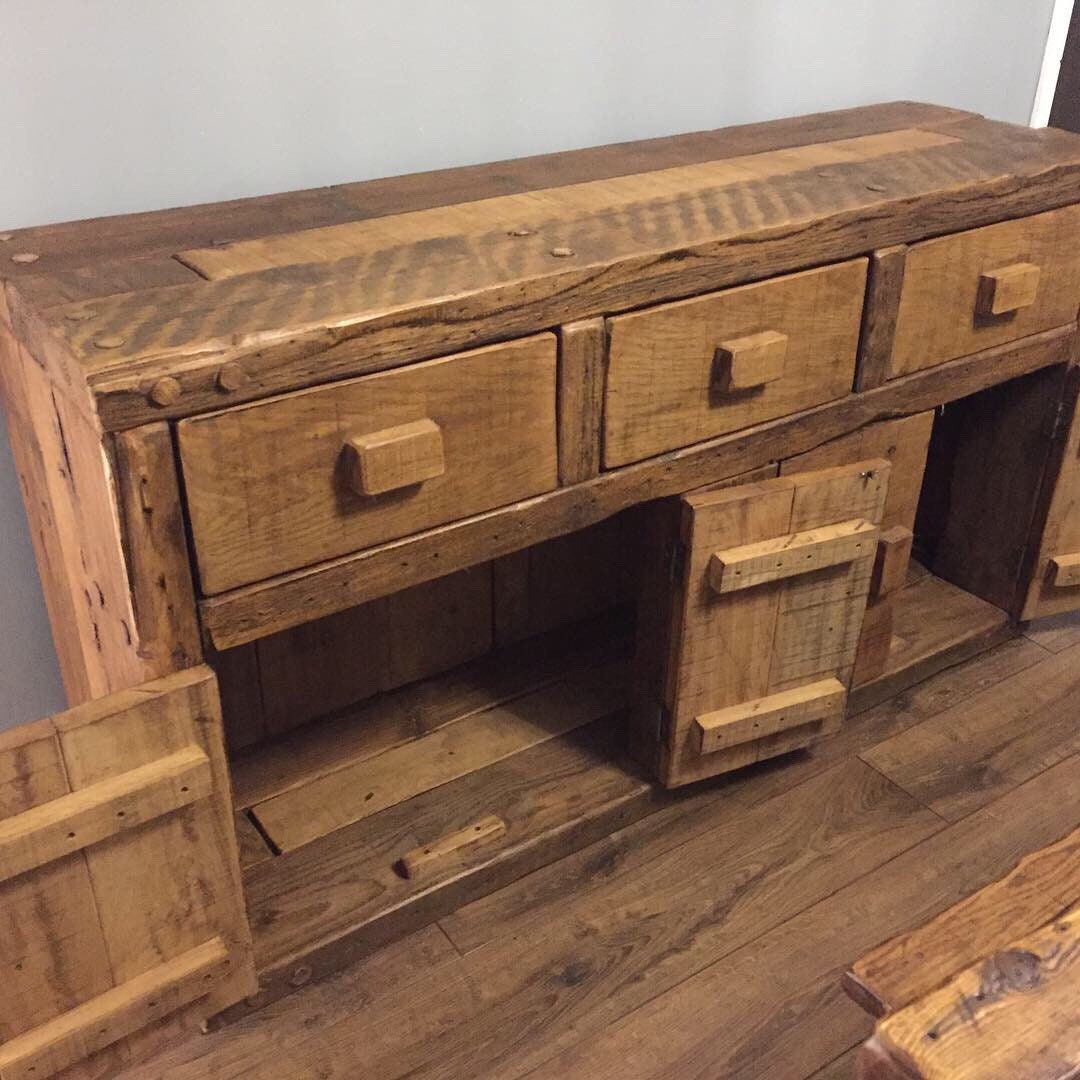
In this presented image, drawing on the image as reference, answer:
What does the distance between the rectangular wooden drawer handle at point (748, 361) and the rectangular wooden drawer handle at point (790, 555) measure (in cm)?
19

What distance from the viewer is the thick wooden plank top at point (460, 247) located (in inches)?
37.4

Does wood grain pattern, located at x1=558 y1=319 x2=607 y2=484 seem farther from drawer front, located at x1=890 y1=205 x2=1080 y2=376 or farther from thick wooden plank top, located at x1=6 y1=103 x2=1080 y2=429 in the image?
drawer front, located at x1=890 y1=205 x2=1080 y2=376

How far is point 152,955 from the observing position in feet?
3.72

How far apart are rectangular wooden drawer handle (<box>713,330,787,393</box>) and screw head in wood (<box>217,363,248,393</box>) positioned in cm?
52

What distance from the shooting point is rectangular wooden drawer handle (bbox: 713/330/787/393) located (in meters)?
1.23

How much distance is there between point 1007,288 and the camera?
1434mm

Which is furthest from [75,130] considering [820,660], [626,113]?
[820,660]

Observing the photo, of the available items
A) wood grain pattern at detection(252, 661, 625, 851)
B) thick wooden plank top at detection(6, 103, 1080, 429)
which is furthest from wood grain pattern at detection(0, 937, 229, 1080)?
thick wooden plank top at detection(6, 103, 1080, 429)

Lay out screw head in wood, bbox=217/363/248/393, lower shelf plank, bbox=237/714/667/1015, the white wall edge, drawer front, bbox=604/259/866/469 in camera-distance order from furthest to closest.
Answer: the white wall edge → lower shelf plank, bbox=237/714/667/1015 → drawer front, bbox=604/259/866/469 → screw head in wood, bbox=217/363/248/393

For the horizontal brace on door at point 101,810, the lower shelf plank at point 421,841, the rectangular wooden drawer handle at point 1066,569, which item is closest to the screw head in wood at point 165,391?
the horizontal brace on door at point 101,810

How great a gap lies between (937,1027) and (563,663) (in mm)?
1057

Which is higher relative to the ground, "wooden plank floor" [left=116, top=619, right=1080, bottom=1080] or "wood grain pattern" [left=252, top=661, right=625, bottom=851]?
"wood grain pattern" [left=252, top=661, right=625, bottom=851]

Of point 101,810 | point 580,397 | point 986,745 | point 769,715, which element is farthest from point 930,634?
point 101,810

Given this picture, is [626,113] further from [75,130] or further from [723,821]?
[723,821]
